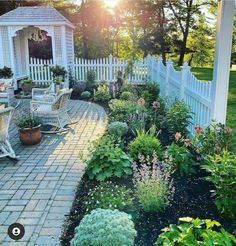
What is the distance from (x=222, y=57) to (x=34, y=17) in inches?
360

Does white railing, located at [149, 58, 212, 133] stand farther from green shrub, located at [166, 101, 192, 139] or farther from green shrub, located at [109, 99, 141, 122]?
green shrub, located at [109, 99, 141, 122]

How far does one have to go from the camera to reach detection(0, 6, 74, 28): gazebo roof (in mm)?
10945

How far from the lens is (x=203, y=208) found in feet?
A: 9.68

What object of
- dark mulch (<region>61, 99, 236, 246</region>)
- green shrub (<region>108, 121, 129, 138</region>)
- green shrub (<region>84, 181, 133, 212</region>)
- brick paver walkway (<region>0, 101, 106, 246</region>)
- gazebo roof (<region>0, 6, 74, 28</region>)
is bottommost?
brick paver walkway (<region>0, 101, 106, 246</region>)

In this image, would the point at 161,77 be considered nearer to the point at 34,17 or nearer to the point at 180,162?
the point at 180,162

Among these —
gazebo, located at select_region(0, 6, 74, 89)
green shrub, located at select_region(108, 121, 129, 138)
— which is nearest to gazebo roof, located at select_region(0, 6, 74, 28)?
gazebo, located at select_region(0, 6, 74, 89)

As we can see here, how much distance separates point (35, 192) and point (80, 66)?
30.8 ft

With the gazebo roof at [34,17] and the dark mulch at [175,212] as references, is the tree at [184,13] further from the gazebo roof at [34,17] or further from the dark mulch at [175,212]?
the dark mulch at [175,212]

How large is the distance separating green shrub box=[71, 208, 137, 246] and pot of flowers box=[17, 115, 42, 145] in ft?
10.7

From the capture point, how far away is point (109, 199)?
2906mm

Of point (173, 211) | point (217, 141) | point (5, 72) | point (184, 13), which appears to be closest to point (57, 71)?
point (5, 72)

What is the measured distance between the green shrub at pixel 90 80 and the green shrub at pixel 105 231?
9515mm

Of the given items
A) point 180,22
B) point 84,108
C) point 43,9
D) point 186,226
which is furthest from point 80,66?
point 180,22

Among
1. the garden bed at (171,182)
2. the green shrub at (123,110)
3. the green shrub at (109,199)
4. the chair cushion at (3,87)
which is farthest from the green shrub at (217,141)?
the chair cushion at (3,87)
